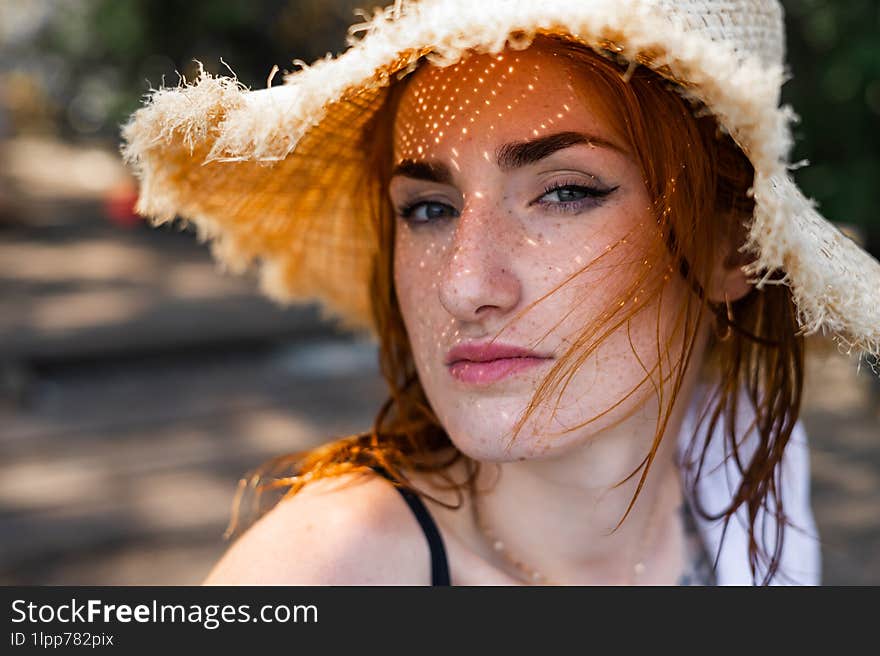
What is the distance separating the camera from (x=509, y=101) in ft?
3.63

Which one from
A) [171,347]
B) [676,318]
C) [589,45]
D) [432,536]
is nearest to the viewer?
[589,45]

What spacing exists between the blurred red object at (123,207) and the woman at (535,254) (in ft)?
18.0

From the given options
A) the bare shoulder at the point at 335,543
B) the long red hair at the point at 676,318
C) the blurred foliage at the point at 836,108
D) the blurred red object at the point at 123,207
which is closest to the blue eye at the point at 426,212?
the long red hair at the point at 676,318

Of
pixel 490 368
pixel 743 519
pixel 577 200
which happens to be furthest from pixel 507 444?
pixel 743 519

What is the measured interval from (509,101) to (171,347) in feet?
14.3

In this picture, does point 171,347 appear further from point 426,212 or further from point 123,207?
point 426,212

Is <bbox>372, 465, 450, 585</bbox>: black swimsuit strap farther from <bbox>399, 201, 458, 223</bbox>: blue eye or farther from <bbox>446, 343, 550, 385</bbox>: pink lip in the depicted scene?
<bbox>399, 201, 458, 223</bbox>: blue eye

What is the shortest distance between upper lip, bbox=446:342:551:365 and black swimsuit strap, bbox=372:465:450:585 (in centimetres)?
28

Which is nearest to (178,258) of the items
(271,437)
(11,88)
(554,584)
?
(271,437)

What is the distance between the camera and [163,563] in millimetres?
3033

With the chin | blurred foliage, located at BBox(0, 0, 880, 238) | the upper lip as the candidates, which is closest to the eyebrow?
the upper lip

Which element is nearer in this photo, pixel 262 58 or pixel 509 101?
pixel 509 101

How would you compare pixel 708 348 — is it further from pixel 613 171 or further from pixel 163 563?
pixel 163 563
